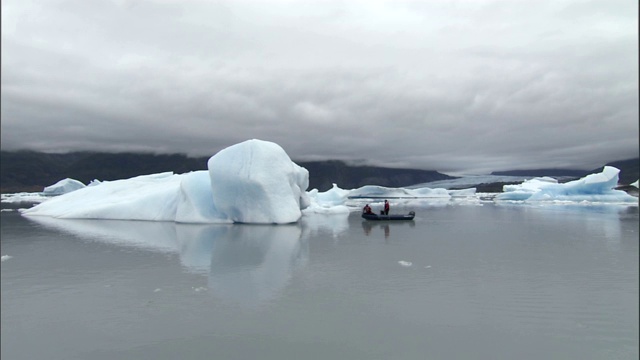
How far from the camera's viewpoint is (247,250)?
461 inches

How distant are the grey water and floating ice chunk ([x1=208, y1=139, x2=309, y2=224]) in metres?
5.92

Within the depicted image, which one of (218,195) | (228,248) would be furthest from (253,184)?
(228,248)

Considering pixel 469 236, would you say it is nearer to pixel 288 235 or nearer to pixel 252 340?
pixel 288 235

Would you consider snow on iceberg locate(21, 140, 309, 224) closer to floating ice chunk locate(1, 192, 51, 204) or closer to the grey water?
the grey water

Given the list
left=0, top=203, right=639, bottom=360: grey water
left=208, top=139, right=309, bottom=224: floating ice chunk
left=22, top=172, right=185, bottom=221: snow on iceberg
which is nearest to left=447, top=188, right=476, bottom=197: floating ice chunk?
left=22, top=172, right=185, bottom=221: snow on iceberg

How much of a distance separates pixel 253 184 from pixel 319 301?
1167cm

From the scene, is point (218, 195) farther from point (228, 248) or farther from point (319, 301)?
point (319, 301)

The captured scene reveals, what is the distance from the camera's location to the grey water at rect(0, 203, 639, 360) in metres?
5.03

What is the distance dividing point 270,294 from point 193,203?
13233 millimetres

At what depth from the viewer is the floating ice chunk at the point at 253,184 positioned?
1814 cm

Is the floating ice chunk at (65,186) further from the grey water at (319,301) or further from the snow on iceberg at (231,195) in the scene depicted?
the grey water at (319,301)

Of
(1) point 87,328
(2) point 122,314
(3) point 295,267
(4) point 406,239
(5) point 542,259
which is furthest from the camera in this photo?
(4) point 406,239

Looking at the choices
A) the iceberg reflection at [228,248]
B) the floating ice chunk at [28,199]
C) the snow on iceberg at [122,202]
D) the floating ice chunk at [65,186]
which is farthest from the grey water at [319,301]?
the floating ice chunk at [65,186]

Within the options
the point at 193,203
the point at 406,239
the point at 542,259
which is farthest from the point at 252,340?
the point at 193,203
